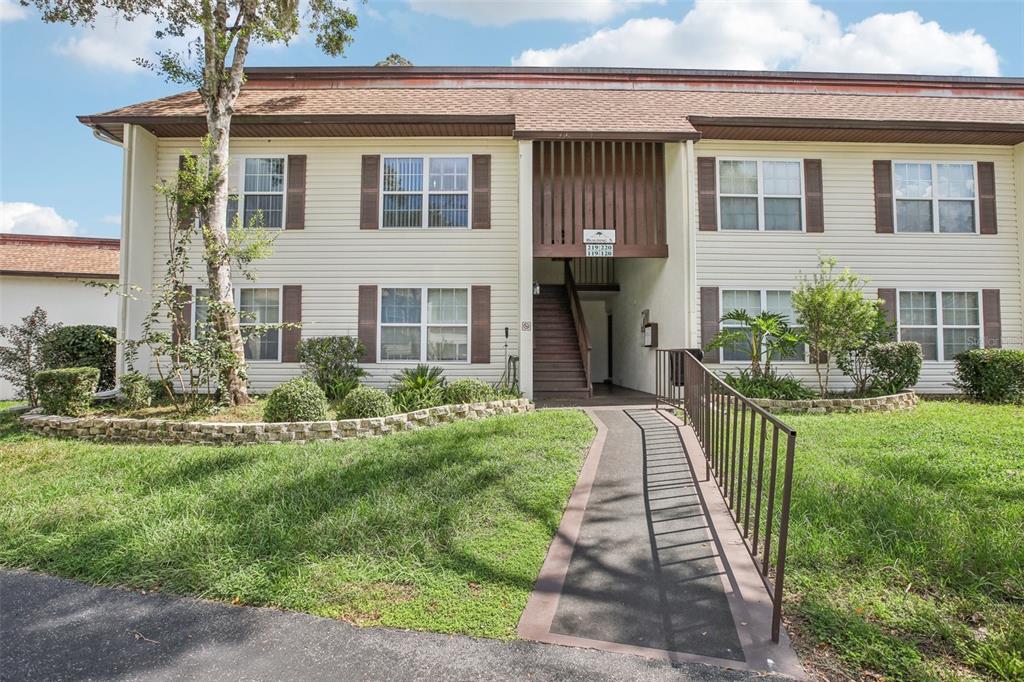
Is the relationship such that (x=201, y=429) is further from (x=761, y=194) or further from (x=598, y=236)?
(x=761, y=194)

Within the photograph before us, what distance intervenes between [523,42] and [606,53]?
3797mm

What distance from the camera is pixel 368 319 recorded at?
35.2 ft

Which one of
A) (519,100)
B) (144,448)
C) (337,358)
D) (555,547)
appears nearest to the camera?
(555,547)

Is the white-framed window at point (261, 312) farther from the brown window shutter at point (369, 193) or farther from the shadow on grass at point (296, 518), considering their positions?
the shadow on grass at point (296, 518)

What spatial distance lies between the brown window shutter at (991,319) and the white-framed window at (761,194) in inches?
161

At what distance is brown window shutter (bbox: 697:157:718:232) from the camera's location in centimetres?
1080

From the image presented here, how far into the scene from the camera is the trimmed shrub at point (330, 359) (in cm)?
992

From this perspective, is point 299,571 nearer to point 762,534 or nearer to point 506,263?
point 762,534

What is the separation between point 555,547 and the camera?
4.03 meters

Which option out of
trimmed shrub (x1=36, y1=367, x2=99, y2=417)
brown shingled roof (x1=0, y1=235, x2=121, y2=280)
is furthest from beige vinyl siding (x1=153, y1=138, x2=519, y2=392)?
brown shingled roof (x1=0, y1=235, x2=121, y2=280)

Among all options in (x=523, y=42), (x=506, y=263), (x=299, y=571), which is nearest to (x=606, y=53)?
(x=523, y=42)

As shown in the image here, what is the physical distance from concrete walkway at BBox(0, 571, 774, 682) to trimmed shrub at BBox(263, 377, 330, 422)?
3951 mm

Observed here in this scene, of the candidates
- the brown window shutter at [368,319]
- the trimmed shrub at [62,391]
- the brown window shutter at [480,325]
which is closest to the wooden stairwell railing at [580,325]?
the brown window shutter at [480,325]

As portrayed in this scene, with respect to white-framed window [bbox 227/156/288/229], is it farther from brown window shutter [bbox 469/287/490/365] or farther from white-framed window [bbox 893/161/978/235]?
white-framed window [bbox 893/161/978/235]
